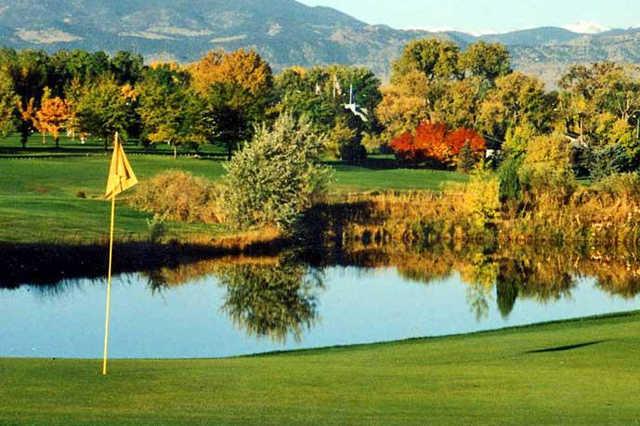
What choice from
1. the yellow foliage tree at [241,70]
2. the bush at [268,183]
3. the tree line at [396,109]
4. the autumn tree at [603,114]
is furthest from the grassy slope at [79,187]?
the yellow foliage tree at [241,70]

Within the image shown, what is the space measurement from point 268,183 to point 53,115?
156 feet

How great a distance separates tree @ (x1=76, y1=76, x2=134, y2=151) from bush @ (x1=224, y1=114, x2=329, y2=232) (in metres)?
34.2

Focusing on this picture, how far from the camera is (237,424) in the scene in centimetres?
1381

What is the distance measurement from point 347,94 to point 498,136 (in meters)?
63.2

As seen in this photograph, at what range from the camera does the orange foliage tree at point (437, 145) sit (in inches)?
3991

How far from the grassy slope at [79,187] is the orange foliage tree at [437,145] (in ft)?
22.1

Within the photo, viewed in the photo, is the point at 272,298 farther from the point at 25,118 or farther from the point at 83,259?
the point at 25,118

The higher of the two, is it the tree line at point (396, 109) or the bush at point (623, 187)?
the tree line at point (396, 109)

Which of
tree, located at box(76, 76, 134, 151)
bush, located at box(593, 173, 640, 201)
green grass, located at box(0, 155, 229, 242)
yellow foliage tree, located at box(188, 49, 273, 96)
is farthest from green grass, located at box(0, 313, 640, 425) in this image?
yellow foliage tree, located at box(188, 49, 273, 96)

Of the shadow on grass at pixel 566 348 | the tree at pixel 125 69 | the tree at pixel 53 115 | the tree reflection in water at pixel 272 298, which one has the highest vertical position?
the tree at pixel 125 69

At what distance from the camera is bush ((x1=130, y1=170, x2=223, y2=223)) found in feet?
190

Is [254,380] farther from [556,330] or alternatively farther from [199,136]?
[199,136]

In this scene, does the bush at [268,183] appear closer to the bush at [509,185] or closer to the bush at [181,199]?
the bush at [181,199]

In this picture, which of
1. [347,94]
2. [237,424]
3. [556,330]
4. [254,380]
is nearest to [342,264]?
[556,330]
